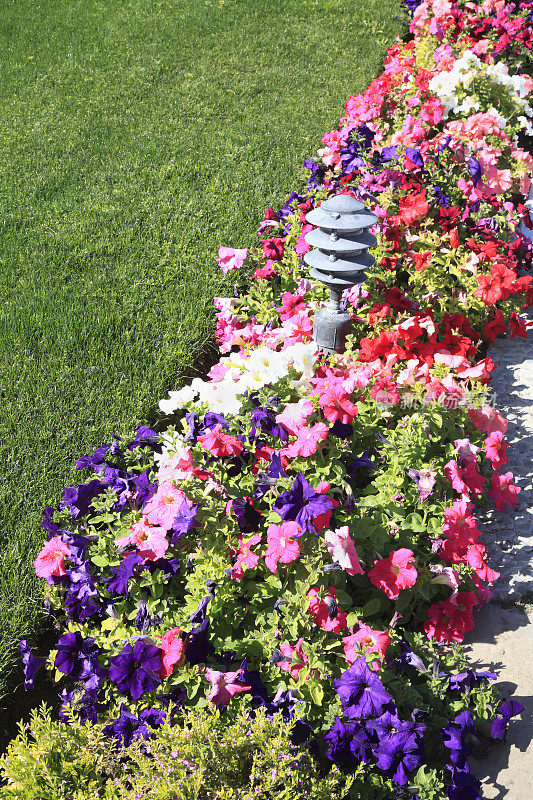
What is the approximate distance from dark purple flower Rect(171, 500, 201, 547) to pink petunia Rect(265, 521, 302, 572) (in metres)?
0.24

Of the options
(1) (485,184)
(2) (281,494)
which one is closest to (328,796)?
(2) (281,494)

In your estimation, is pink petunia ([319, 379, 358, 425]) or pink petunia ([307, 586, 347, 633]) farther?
pink petunia ([319, 379, 358, 425])

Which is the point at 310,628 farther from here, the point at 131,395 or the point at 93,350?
the point at 93,350

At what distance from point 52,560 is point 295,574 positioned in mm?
766

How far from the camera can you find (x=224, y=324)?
11.9 feet

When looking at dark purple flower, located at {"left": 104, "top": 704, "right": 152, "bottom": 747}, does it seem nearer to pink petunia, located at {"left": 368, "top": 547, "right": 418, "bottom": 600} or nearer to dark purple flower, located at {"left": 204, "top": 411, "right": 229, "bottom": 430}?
pink petunia, located at {"left": 368, "top": 547, "right": 418, "bottom": 600}

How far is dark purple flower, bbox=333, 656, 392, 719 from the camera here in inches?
69.0

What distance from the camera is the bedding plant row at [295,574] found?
5.83ft

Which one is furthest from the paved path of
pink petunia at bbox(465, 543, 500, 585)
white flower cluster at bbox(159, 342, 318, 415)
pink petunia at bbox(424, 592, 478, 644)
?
white flower cluster at bbox(159, 342, 318, 415)

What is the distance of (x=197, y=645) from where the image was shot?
195cm

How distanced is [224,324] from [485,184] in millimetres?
1887

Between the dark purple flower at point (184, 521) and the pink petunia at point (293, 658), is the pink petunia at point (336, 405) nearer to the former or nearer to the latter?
the dark purple flower at point (184, 521)

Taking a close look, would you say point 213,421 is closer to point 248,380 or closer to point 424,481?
point 248,380

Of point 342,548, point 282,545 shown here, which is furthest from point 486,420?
point 282,545
